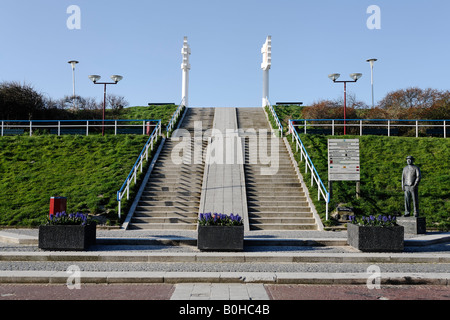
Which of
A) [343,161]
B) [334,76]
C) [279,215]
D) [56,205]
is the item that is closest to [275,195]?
[279,215]

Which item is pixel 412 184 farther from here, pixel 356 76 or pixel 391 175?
pixel 356 76

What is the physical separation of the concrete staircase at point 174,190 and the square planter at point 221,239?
3786mm

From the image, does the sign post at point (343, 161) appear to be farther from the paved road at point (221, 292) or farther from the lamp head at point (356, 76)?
the lamp head at point (356, 76)

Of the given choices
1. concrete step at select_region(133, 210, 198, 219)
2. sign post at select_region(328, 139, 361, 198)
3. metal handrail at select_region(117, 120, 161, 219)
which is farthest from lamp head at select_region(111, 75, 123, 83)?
sign post at select_region(328, 139, 361, 198)

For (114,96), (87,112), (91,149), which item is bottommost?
(91,149)

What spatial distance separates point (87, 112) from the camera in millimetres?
34812

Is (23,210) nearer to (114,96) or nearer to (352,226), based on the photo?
(352,226)

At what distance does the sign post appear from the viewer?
14.8m

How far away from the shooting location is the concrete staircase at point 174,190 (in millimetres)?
13758

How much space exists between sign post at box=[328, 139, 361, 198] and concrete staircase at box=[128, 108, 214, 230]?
5.45 metres

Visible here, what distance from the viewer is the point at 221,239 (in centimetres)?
955

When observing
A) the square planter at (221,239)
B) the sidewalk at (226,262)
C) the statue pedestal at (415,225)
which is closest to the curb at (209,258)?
the sidewalk at (226,262)
